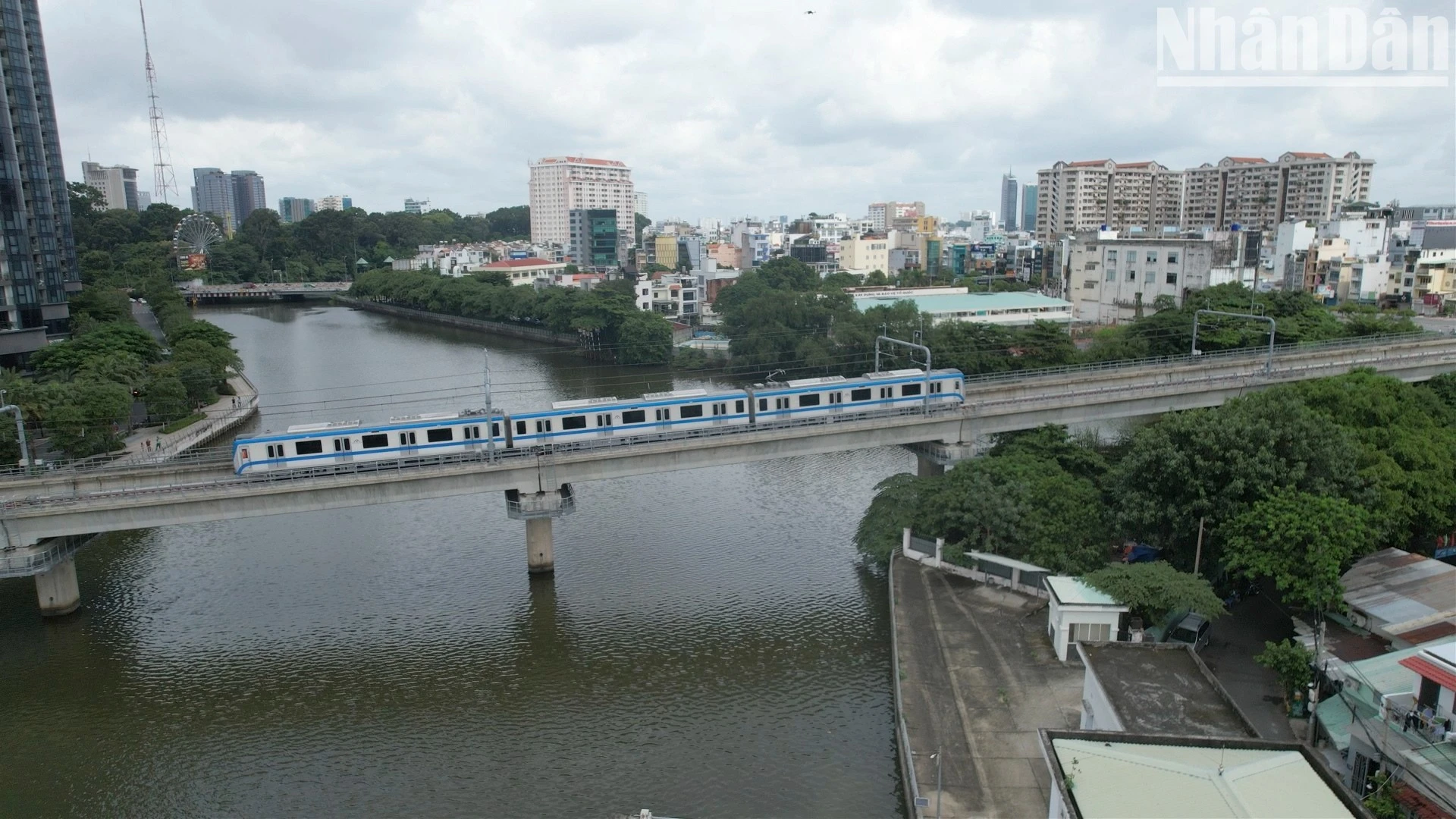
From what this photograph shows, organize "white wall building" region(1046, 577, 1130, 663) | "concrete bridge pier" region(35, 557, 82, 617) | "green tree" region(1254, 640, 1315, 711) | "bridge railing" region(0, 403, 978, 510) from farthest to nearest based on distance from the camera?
"concrete bridge pier" region(35, 557, 82, 617), "bridge railing" region(0, 403, 978, 510), "white wall building" region(1046, 577, 1130, 663), "green tree" region(1254, 640, 1315, 711)

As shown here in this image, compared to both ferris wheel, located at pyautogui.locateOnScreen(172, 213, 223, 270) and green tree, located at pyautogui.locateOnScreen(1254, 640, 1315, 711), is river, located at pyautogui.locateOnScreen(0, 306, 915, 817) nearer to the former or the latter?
green tree, located at pyautogui.locateOnScreen(1254, 640, 1315, 711)

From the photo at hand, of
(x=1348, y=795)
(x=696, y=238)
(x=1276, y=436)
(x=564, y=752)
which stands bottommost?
(x=564, y=752)

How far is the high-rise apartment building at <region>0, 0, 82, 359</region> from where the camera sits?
4475cm

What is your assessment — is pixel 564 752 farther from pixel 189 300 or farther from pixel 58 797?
pixel 189 300

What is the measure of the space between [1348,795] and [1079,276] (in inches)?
2435

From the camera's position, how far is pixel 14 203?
4503 cm

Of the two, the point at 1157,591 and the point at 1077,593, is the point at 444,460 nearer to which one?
the point at 1077,593

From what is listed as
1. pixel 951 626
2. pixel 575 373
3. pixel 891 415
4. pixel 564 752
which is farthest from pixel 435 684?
pixel 575 373

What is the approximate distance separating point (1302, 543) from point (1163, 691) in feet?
18.4

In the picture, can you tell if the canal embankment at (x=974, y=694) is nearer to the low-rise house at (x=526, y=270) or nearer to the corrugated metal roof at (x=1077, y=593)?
the corrugated metal roof at (x=1077, y=593)

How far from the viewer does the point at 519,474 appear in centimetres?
2456

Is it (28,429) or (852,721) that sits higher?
(28,429)

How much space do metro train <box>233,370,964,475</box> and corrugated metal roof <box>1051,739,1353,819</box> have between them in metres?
16.0

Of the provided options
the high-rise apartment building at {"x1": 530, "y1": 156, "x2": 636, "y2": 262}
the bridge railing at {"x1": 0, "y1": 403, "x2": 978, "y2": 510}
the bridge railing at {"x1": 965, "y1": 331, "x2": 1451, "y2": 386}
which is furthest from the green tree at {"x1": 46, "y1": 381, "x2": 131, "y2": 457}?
the high-rise apartment building at {"x1": 530, "y1": 156, "x2": 636, "y2": 262}
